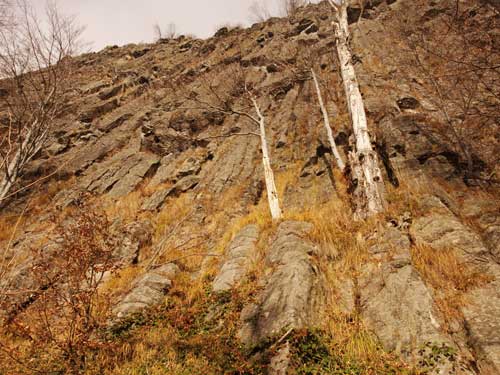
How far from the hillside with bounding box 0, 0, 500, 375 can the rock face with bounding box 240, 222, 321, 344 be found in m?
0.04

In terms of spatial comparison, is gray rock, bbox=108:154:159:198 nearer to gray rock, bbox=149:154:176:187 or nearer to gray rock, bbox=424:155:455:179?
gray rock, bbox=149:154:176:187

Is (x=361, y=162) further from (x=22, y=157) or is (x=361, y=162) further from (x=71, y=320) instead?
(x=22, y=157)

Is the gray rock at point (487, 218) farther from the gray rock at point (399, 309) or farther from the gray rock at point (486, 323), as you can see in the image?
the gray rock at point (399, 309)

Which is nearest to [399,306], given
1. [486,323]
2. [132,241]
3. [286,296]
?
[486,323]

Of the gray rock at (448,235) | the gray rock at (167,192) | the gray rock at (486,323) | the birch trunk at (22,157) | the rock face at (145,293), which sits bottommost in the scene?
the gray rock at (486,323)

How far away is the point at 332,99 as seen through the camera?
18.0 meters

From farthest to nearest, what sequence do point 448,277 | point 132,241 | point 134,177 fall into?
point 134,177
point 132,241
point 448,277

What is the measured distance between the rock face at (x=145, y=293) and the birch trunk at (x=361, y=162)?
5063 millimetres

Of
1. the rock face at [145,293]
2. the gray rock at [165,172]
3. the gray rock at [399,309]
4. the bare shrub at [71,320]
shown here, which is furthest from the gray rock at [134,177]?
the gray rock at [399,309]

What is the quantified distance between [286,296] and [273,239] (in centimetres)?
270

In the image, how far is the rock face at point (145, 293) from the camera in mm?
6695

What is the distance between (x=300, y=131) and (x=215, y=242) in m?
8.92

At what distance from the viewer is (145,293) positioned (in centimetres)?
720

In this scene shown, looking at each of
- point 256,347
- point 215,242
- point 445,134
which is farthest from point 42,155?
point 445,134
